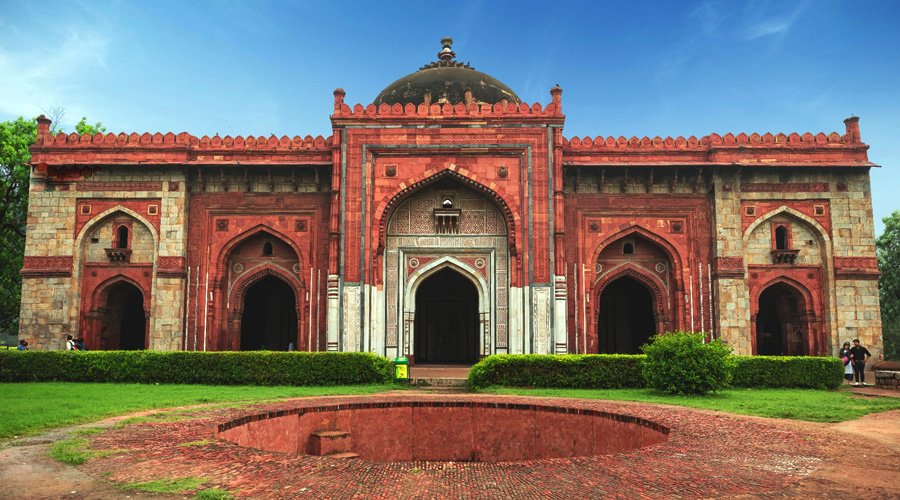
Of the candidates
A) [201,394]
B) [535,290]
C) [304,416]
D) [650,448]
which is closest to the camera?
[650,448]

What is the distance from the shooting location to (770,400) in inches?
388

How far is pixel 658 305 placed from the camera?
675 inches

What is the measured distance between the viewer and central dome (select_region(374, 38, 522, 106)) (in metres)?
18.9

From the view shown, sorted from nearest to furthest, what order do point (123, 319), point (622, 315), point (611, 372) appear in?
point (611, 372), point (123, 319), point (622, 315)

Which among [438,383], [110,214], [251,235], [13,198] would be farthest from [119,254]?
[438,383]

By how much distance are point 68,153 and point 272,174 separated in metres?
5.37

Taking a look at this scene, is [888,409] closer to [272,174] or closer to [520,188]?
[520,188]

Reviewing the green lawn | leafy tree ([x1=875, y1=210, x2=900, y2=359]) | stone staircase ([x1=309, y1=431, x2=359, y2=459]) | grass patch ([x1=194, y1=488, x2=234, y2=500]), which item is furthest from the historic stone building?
grass patch ([x1=194, y1=488, x2=234, y2=500])

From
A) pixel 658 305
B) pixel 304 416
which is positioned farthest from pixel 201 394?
pixel 658 305

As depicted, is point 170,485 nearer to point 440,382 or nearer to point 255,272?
point 440,382

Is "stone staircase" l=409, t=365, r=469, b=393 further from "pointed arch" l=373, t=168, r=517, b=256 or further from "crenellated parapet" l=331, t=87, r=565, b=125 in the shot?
"crenellated parapet" l=331, t=87, r=565, b=125

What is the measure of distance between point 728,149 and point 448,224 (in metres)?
7.43

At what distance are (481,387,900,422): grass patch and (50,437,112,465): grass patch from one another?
6.76 m

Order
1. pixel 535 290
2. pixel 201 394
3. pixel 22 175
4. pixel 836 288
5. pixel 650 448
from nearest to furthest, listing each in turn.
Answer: pixel 650 448
pixel 201 394
pixel 535 290
pixel 836 288
pixel 22 175
